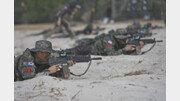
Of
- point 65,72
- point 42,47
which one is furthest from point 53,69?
point 42,47

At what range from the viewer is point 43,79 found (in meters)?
4.21

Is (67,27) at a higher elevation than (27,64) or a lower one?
higher

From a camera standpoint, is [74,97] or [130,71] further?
[130,71]

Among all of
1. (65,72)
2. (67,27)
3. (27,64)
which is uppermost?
(67,27)

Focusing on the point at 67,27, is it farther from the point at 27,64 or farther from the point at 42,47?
the point at 27,64

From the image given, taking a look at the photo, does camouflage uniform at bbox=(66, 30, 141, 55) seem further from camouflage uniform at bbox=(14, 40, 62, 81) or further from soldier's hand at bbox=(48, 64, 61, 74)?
camouflage uniform at bbox=(14, 40, 62, 81)

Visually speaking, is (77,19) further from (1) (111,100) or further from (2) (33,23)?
(1) (111,100)

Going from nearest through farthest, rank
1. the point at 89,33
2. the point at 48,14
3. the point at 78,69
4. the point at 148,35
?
1. the point at 78,69
2. the point at 148,35
3. the point at 89,33
4. the point at 48,14

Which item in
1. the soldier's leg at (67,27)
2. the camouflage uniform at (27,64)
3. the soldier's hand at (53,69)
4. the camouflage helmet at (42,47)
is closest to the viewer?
the camouflage uniform at (27,64)

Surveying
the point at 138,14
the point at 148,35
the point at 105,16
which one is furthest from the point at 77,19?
the point at 148,35

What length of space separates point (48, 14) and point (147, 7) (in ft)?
28.6

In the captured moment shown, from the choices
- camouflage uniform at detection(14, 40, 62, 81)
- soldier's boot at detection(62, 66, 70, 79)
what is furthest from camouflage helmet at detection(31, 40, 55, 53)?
soldier's boot at detection(62, 66, 70, 79)

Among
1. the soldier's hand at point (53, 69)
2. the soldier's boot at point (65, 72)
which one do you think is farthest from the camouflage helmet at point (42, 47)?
the soldier's boot at point (65, 72)

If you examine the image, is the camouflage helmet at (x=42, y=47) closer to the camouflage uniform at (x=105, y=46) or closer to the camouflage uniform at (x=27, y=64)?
the camouflage uniform at (x=27, y=64)
